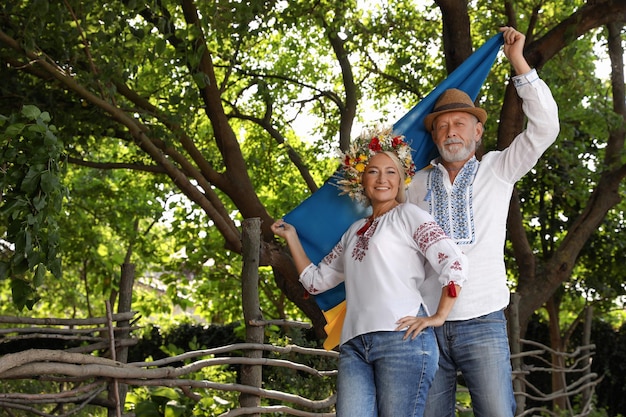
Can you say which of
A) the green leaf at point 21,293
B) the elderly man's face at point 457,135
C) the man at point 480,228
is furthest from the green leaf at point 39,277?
the elderly man's face at point 457,135

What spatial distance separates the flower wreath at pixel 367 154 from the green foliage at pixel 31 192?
1.00m

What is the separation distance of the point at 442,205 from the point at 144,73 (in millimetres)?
5174

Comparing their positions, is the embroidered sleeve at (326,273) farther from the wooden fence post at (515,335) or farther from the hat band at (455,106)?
the wooden fence post at (515,335)

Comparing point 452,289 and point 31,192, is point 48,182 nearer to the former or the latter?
point 31,192

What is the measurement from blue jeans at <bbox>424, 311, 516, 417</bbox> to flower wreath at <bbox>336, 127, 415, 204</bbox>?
55cm

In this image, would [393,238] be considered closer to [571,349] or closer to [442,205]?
[442,205]

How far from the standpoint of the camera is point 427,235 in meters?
2.77

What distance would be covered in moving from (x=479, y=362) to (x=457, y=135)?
80 centimetres

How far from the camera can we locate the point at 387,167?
296 cm

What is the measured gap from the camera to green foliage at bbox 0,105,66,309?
2924 mm

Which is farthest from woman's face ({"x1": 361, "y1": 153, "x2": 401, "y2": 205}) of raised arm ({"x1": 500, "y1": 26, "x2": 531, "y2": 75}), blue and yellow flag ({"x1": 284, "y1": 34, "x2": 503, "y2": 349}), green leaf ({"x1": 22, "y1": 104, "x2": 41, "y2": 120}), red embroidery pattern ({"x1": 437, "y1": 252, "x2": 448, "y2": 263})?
green leaf ({"x1": 22, "y1": 104, "x2": 41, "y2": 120})

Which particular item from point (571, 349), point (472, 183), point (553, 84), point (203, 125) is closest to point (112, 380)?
point (472, 183)

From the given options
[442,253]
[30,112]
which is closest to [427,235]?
[442,253]

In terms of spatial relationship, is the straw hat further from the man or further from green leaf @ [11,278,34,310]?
green leaf @ [11,278,34,310]
